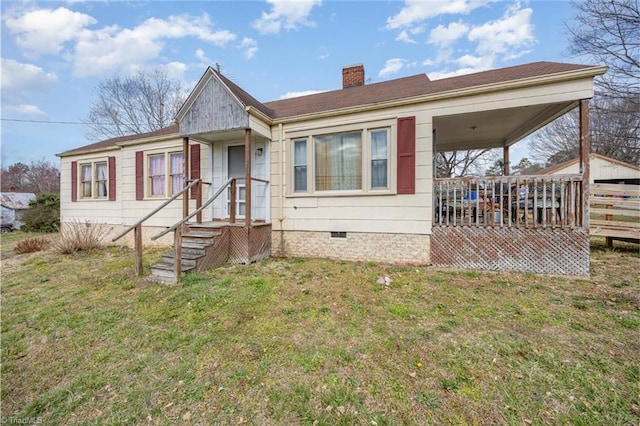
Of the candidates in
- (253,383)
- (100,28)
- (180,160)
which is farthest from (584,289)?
(100,28)

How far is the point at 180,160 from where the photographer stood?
8352 millimetres

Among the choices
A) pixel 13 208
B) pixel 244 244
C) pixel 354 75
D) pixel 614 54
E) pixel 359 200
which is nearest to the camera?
pixel 244 244

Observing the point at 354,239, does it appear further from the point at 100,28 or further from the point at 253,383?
the point at 100,28

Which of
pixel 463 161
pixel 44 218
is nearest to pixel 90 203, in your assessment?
pixel 44 218

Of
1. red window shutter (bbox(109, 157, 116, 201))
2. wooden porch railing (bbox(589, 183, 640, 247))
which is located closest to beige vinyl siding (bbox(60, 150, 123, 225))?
red window shutter (bbox(109, 157, 116, 201))

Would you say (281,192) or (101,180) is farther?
(101,180)

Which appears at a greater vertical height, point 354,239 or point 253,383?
point 354,239

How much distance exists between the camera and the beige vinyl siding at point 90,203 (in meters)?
9.62

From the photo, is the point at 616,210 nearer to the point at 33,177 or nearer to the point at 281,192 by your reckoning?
the point at 281,192

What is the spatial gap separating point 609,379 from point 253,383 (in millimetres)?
3021

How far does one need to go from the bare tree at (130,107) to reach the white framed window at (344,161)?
19943 millimetres

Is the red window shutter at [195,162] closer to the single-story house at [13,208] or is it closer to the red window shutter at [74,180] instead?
the red window shutter at [74,180]

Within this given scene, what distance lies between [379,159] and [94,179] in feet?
35.2

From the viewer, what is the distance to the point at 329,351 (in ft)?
9.09
